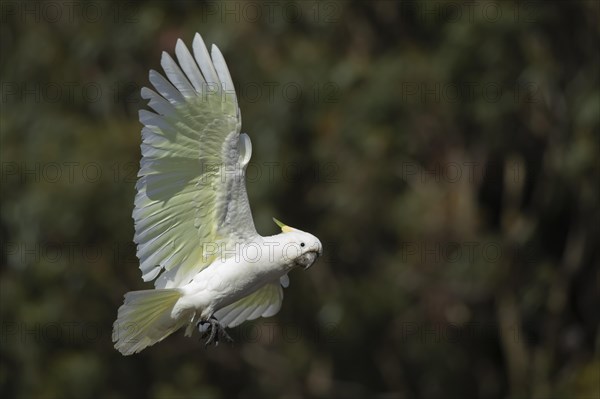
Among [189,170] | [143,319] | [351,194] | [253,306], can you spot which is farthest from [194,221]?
[351,194]

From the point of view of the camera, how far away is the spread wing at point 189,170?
488 cm

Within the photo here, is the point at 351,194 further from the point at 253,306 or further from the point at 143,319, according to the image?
the point at 143,319

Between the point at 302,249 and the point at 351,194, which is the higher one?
the point at 302,249

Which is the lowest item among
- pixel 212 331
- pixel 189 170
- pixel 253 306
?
pixel 253 306

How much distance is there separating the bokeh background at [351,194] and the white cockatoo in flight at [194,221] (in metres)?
4.65

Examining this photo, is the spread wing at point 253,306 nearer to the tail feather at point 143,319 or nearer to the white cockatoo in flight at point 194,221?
the white cockatoo in flight at point 194,221

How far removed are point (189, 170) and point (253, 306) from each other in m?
1.10

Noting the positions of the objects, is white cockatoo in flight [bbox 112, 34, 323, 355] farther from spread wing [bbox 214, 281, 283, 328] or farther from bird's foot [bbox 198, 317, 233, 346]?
spread wing [bbox 214, 281, 283, 328]

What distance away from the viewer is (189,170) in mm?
5137

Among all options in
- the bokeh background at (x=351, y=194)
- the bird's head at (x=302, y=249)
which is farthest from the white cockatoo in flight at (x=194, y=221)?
the bokeh background at (x=351, y=194)

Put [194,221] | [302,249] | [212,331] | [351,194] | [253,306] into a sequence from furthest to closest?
[351,194] → [253,306] → [194,221] → [212,331] → [302,249]

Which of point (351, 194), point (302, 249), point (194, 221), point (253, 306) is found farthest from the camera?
point (351, 194)

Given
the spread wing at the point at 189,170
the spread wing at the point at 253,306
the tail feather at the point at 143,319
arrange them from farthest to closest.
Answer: the spread wing at the point at 253,306 < the tail feather at the point at 143,319 < the spread wing at the point at 189,170

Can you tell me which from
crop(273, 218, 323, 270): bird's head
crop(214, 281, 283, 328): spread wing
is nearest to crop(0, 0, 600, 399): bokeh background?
crop(214, 281, 283, 328): spread wing
